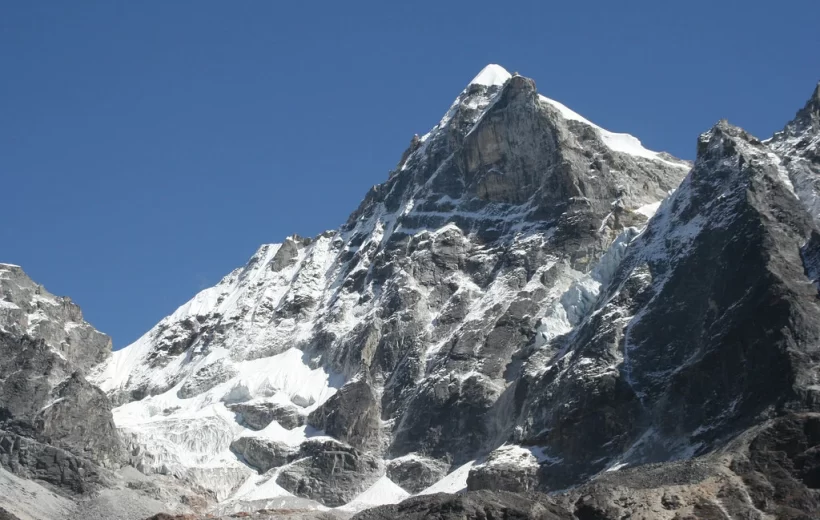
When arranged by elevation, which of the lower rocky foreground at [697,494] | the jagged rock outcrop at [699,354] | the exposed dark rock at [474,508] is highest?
the jagged rock outcrop at [699,354]

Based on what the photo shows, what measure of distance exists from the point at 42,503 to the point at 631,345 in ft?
245

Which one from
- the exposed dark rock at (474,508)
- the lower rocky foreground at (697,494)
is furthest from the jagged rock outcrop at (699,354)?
the exposed dark rock at (474,508)

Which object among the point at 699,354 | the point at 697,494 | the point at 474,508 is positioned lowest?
the point at 474,508

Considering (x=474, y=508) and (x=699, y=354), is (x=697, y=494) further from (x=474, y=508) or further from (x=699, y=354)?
(x=699, y=354)

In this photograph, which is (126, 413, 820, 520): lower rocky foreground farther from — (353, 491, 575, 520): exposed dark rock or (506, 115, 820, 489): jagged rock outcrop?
(506, 115, 820, 489): jagged rock outcrop

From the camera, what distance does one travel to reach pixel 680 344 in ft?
611

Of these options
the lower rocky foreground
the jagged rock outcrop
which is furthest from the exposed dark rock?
the jagged rock outcrop

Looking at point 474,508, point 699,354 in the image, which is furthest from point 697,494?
point 699,354

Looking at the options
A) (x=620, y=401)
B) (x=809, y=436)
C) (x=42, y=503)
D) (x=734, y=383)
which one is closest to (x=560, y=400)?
(x=620, y=401)

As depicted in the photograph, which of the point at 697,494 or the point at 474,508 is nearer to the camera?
the point at 474,508

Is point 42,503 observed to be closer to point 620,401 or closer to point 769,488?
point 620,401

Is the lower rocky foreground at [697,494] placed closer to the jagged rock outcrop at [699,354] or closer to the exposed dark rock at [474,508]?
the exposed dark rock at [474,508]

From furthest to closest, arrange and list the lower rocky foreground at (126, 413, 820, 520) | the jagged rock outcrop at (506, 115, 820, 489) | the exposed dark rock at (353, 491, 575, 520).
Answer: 1. the jagged rock outcrop at (506, 115, 820, 489)
2. the lower rocky foreground at (126, 413, 820, 520)
3. the exposed dark rock at (353, 491, 575, 520)

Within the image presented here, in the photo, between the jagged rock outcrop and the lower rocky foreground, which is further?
the jagged rock outcrop
